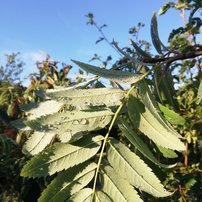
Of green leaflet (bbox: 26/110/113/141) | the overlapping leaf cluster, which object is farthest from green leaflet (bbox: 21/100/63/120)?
green leaflet (bbox: 26/110/113/141)

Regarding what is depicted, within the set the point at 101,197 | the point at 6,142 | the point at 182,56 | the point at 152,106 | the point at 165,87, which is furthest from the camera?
the point at 6,142

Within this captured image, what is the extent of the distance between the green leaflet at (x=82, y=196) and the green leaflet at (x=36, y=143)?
0.48ft

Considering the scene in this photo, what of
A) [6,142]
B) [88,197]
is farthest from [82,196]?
[6,142]

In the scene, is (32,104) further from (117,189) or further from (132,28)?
(132,28)

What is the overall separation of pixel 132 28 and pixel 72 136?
14.7 feet

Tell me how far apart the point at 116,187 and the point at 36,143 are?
0.65 feet

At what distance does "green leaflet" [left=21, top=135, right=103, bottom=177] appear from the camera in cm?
73

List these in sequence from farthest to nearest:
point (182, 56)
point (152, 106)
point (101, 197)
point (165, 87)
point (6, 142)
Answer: point (6, 142), point (165, 87), point (182, 56), point (152, 106), point (101, 197)

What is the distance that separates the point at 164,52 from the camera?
41.9 inches

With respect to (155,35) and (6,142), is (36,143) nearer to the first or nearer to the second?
(155,35)

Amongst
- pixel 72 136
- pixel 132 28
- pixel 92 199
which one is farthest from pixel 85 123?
pixel 132 28

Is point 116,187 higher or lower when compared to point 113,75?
lower

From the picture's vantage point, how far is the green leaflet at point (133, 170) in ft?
2.33

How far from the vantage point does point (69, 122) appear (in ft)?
2.50
